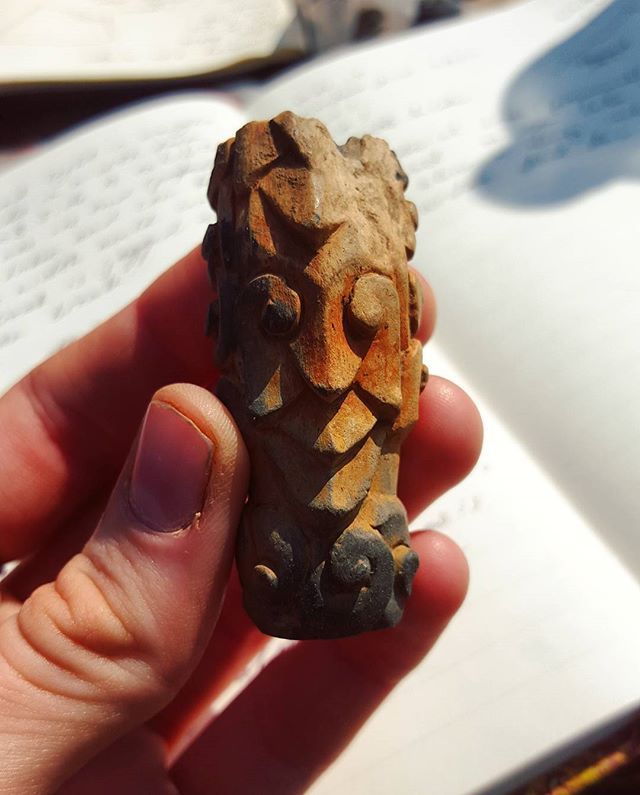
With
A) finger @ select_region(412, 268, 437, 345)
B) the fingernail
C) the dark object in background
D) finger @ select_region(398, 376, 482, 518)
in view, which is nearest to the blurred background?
the dark object in background

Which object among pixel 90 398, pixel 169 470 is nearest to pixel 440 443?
pixel 169 470

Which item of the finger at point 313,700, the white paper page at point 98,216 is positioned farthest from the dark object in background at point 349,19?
the finger at point 313,700

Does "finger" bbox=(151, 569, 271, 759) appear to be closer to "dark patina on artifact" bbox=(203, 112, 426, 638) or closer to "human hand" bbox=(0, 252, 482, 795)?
"human hand" bbox=(0, 252, 482, 795)

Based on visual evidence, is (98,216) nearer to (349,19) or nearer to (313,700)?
(349,19)

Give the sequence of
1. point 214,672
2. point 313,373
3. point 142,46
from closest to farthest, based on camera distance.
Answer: point 313,373
point 214,672
point 142,46

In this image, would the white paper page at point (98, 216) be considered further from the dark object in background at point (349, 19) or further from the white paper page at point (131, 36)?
the dark object in background at point (349, 19)
